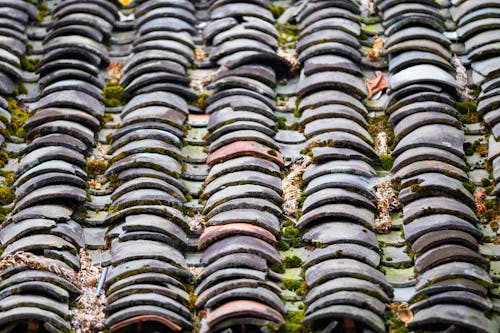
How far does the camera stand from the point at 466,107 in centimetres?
1033

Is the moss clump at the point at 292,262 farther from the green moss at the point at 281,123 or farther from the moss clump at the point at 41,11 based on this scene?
the moss clump at the point at 41,11

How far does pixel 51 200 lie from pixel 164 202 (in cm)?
87

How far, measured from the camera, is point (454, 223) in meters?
8.92

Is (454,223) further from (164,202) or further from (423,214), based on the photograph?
(164,202)

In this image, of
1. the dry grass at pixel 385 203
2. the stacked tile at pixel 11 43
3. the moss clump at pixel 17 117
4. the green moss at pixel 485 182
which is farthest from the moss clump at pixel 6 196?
the green moss at pixel 485 182

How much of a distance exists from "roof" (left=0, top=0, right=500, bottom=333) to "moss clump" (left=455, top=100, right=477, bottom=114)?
0.06 ft

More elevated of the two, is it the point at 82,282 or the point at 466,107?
the point at 466,107

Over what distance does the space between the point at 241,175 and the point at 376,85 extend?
176 centimetres

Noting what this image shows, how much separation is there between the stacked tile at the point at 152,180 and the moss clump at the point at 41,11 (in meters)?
0.92

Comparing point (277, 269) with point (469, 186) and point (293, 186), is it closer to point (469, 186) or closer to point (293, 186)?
point (293, 186)

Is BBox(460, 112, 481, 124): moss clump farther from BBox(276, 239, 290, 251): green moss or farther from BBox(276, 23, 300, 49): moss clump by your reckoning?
BBox(276, 239, 290, 251): green moss


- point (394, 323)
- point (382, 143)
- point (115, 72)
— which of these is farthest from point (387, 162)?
point (115, 72)

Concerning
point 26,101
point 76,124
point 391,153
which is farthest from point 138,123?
point 391,153

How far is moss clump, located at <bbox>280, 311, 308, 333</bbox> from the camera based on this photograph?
331 inches
